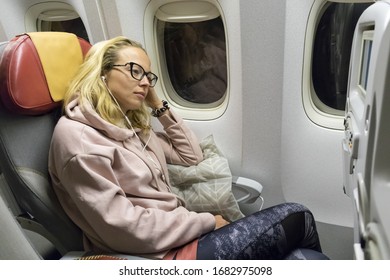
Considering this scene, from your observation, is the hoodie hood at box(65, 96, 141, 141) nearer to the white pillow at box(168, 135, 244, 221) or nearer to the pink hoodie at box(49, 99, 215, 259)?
the pink hoodie at box(49, 99, 215, 259)

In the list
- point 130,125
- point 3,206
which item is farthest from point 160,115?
point 3,206

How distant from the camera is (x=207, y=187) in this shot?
4.64 ft

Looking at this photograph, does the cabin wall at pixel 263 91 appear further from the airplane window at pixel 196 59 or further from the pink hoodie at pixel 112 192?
A: the pink hoodie at pixel 112 192

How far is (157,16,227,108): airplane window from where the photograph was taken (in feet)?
5.24

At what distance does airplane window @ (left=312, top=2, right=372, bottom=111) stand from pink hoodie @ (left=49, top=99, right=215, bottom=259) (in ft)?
2.98

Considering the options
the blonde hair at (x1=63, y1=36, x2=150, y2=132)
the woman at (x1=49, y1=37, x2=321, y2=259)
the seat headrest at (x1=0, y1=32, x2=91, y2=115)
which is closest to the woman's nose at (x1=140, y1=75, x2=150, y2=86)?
the woman at (x1=49, y1=37, x2=321, y2=259)

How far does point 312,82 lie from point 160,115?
0.77 meters

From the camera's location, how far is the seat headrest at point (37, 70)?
850mm

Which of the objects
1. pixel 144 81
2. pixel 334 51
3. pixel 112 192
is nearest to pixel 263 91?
pixel 334 51

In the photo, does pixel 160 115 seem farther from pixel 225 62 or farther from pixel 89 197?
pixel 89 197

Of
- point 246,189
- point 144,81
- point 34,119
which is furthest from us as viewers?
point 246,189

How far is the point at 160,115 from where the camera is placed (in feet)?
4.59

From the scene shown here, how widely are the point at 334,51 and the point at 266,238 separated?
95cm

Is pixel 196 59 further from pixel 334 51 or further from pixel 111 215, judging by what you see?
pixel 111 215
